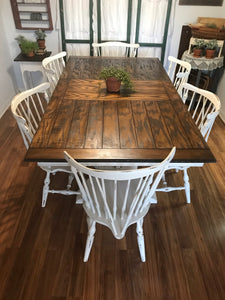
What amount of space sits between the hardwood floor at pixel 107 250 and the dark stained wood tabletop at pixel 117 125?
2.48ft

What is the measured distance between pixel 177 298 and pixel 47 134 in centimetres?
131

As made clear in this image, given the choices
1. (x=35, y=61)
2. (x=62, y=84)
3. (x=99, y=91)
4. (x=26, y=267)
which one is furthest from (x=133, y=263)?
(x=35, y=61)

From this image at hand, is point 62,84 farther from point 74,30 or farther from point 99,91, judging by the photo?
point 74,30

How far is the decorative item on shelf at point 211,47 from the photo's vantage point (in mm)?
2967

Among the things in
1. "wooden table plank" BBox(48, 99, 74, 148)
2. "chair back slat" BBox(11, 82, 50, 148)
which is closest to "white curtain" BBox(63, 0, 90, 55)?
"chair back slat" BBox(11, 82, 50, 148)

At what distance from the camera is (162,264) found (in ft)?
5.32

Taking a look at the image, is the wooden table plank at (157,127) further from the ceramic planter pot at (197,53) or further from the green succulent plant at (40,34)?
the green succulent plant at (40,34)

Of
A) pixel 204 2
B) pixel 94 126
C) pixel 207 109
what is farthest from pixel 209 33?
pixel 94 126

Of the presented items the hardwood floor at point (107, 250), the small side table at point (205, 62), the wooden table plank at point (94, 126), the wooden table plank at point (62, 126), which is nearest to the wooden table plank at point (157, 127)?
the wooden table plank at point (94, 126)

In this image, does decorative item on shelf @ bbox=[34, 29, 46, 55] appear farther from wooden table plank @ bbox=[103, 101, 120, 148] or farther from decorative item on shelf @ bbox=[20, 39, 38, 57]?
wooden table plank @ bbox=[103, 101, 120, 148]

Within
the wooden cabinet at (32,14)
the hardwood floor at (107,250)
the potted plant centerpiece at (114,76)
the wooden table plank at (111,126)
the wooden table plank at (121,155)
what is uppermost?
the wooden cabinet at (32,14)

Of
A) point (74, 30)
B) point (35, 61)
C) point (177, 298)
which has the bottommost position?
point (177, 298)

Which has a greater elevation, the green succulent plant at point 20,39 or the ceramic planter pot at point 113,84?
the green succulent plant at point 20,39

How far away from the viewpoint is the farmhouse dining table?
4.42ft
